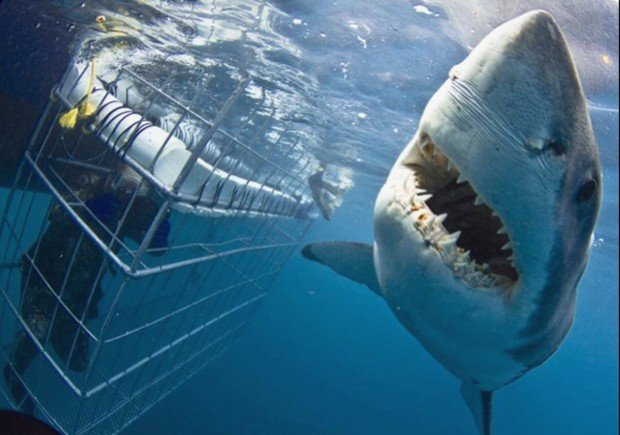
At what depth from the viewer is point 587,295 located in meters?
36.6

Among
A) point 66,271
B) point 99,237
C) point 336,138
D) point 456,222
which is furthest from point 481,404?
point 336,138

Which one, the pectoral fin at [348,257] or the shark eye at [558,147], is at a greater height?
the shark eye at [558,147]

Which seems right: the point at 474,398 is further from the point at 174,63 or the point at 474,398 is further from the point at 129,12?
the point at 174,63

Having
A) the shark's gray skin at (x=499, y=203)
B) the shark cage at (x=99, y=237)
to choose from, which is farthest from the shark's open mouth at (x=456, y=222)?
the shark cage at (x=99, y=237)

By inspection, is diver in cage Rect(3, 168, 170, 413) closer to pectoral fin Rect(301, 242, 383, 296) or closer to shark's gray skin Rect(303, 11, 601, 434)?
pectoral fin Rect(301, 242, 383, 296)

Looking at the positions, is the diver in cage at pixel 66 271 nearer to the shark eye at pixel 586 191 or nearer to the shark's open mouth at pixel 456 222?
the shark's open mouth at pixel 456 222

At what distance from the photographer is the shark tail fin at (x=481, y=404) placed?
3791mm

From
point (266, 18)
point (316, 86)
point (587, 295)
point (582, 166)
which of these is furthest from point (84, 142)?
point (587, 295)

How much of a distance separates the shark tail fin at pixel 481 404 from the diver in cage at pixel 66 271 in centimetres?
397

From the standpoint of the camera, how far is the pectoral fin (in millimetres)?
3666

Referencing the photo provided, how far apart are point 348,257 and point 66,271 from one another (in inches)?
155

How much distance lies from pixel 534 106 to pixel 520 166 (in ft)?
0.73

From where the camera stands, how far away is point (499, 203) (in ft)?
5.48

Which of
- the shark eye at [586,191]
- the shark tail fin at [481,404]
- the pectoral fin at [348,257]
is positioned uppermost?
the shark eye at [586,191]
